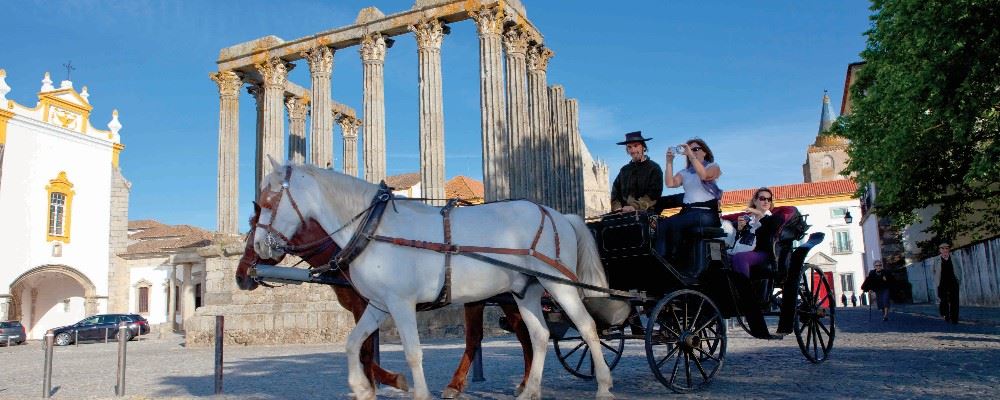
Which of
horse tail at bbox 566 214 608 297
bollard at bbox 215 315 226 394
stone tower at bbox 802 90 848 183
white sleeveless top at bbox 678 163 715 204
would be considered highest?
stone tower at bbox 802 90 848 183

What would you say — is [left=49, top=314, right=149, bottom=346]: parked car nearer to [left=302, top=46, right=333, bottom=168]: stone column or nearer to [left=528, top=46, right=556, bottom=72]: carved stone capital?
[left=302, top=46, right=333, bottom=168]: stone column

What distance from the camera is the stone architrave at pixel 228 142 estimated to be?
23016 mm

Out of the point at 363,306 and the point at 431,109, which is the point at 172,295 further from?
the point at 363,306

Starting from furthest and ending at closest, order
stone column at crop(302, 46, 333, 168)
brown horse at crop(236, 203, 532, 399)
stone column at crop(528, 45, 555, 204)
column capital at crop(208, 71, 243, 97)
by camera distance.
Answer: column capital at crop(208, 71, 243, 97)
stone column at crop(528, 45, 555, 204)
stone column at crop(302, 46, 333, 168)
brown horse at crop(236, 203, 532, 399)

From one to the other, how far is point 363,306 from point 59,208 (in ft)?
112

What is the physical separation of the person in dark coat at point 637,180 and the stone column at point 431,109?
1294 centimetres

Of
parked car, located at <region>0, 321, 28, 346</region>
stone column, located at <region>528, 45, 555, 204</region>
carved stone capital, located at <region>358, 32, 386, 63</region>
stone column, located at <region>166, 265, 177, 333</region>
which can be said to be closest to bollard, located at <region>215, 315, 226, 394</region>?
carved stone capital, located at <region>358, 32, 386, 63</region>

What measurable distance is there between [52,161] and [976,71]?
36245mm

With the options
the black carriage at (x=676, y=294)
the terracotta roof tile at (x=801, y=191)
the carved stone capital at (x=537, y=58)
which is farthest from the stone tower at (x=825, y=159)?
the black carriage at (x=676, y=294)

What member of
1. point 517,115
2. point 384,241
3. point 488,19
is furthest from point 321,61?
point 384,241

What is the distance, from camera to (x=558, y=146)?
25.4 meters

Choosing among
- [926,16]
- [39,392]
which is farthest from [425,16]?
[39,392]

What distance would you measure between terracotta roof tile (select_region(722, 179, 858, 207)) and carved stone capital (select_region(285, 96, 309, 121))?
38.5 m

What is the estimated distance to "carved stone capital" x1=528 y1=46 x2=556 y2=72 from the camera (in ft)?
76.3
